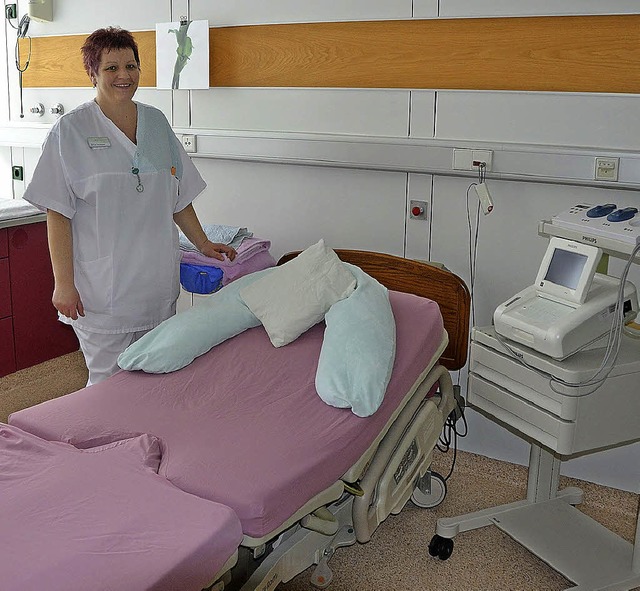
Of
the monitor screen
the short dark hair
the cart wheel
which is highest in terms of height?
the short dark hair

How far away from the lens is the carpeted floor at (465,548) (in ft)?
7.84

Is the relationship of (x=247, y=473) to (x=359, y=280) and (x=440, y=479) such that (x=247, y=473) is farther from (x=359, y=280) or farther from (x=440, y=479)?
(x=440, y=479)

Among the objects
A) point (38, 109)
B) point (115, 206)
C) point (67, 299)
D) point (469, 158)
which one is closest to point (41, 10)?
point (38, 109)

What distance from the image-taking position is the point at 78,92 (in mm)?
3809

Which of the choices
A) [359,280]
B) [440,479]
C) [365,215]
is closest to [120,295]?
[359,280]

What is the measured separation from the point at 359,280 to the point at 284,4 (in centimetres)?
129

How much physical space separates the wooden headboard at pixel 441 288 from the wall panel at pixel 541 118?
1.65 ft

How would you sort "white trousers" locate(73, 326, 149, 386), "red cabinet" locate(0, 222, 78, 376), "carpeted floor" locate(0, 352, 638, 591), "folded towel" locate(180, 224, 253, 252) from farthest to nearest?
"red cabinet" locate(0, 222, 78, 376) → "folded towel" locate(180, 224, 253, 252) → "white trousers" locate(73, 326, 149, 386) → "carpeted floor" locate(0, 352, 638, 591)

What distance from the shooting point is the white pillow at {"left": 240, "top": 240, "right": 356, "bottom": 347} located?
250 cm

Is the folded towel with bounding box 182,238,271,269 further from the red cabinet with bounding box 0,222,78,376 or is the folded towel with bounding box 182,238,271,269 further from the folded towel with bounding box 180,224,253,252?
the red cabinet with bounding box 0,222,78,376

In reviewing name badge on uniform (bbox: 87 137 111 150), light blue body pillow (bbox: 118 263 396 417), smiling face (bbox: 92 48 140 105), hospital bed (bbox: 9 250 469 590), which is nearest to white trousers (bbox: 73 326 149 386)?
light blue body pillow (bbox: 118 263 396 417)

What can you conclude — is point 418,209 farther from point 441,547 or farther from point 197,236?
point 441,547

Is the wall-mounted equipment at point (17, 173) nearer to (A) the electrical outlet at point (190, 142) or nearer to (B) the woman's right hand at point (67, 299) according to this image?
(A) the electrical outlet at point (190, 142)

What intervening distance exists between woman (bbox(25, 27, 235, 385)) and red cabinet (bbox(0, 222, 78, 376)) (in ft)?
3.43
